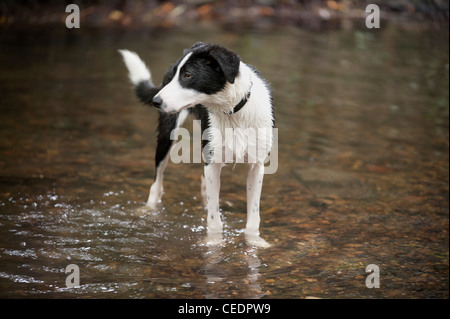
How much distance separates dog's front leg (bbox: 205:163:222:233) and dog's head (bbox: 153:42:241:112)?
69cm

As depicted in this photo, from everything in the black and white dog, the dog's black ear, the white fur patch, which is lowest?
the black and white dog

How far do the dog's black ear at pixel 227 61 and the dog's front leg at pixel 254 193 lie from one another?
2.91ft

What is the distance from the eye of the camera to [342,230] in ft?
16.6

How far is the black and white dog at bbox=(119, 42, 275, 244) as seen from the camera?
3.89 metres

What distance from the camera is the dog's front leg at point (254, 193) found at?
454 cm

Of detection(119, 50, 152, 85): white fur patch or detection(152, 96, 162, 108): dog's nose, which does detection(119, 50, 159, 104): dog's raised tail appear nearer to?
detection(119, 50, 152, 85): white fur patch

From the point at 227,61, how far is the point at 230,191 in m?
2.32

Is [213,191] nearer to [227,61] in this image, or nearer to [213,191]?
[213,191]

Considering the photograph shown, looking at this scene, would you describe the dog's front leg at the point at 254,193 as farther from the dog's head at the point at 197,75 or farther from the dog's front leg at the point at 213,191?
the dog's head at the point at 197,75

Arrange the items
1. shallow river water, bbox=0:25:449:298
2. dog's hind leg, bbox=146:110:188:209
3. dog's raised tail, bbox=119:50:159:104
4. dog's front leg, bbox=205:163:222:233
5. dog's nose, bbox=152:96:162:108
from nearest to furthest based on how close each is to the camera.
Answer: dog's nose, bbox=152:96:162:108, shallow river water, bbox=0:25:449:298, dog's front leg, bbox=205:163:222:233, dog's hind leg, bbox=146:110:188:209, dog's raised tail, bbox=119:50:159:104

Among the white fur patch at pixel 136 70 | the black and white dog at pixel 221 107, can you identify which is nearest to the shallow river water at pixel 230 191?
the black and white dog at pixel 221 107

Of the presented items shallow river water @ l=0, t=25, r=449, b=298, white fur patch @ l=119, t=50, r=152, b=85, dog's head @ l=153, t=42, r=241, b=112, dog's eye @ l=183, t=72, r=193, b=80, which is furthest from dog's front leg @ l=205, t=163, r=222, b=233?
white fur patch @ l=119, t=50, r=152, b=85

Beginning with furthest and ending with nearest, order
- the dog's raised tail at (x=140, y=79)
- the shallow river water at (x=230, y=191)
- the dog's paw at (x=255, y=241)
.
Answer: the dog's raised tail at (x=140, y=79) → the dog's paw at (x=255, y=241) → the shallow river water at (x=230, y=191)
